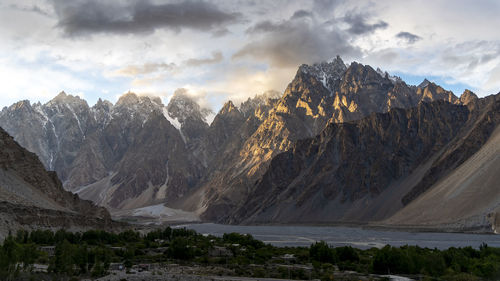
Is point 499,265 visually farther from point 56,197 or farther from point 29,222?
point 56,197

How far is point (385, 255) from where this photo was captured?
69625 millimetres

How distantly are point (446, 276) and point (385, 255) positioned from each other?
904 centimetres

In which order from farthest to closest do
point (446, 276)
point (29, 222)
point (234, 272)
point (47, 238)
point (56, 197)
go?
point (56, 197) → point (29, 222) → point (47, 238) → point (234, 272) → point (446, 276)

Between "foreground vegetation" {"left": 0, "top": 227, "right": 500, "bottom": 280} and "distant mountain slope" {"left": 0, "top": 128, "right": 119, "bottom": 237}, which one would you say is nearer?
"foreground vegetation" {"left": 0, "top": 227, "right": 500, "bottom": 280}

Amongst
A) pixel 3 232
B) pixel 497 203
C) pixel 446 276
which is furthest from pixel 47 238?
pixel 497 203

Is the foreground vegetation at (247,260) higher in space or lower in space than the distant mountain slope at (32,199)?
lower

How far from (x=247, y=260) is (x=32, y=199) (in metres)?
69.2

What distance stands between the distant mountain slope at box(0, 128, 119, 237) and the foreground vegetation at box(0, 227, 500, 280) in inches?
277

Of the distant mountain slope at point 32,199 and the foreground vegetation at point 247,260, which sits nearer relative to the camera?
the foreground vegetation at point 247,260

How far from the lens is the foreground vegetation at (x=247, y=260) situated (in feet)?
197

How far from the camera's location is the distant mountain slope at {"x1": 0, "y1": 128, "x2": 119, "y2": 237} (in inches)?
4035

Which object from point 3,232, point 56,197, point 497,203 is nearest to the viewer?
point 3,232

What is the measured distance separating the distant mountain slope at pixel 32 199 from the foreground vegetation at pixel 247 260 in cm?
703

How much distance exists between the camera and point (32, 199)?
12794 cm
